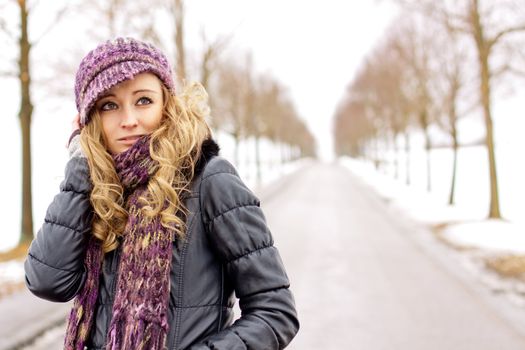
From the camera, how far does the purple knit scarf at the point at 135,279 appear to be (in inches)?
56.3

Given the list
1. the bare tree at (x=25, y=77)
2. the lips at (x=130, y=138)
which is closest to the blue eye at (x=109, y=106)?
the lips at (x=130, y=138)

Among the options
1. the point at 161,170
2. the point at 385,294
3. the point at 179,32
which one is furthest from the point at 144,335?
the point at 179,32

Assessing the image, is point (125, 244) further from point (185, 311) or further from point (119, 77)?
point (119, 77)

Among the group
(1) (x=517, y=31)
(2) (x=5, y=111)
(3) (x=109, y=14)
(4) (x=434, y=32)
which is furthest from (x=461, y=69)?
(2) (x=5, y=111)

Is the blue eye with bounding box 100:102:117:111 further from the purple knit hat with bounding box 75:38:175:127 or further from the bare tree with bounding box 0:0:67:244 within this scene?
the bare tree with bounding box 0:0:67:244

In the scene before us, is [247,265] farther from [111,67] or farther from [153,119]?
[111,67]

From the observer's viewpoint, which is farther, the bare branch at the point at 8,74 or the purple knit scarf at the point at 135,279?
the bare branch at the point at 8,74

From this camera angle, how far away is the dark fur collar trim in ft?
5.08

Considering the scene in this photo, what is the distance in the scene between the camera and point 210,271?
1.49m

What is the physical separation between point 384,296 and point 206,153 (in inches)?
233

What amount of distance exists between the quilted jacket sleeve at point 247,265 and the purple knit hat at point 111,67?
15.0 inches

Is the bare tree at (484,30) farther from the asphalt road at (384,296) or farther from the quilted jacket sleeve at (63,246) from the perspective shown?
the quilted jacket sleeve at (63,246)


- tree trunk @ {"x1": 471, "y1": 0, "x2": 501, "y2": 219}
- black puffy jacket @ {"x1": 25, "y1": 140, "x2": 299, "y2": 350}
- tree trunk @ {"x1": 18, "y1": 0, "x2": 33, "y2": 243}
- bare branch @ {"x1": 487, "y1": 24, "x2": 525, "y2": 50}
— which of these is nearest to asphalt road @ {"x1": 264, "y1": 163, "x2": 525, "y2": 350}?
tree trunk @ {"x1": 471, "y1": 0, "x2": 501, "y2": 219}

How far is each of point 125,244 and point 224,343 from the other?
0.41 meters
